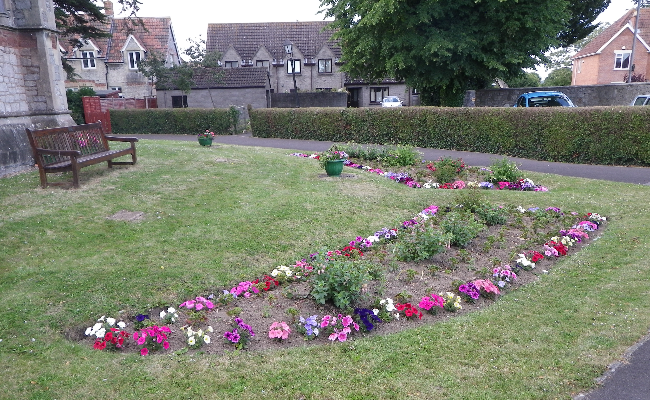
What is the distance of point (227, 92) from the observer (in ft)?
131

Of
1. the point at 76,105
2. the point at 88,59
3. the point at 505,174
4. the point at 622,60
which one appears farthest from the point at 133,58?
the point at 622,60

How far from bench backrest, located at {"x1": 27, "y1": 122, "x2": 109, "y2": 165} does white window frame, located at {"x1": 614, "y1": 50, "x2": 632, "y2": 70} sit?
46122 mm

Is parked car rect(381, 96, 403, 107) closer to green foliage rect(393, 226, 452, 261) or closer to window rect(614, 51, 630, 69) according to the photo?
window rect(614, 51, 630, 69)

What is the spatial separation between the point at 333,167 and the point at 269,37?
39.6 m

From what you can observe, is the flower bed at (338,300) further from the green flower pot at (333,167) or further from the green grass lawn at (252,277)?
the green flower pot at (333,167)

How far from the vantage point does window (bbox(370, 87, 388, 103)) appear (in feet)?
150

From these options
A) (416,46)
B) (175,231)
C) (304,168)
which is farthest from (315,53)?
(175,231)

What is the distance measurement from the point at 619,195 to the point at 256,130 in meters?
18.3

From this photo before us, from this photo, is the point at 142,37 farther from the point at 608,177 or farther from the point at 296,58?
the point at 608,177

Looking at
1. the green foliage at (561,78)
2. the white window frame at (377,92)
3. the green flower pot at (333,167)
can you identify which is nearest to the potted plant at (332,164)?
the green flower pot at (333,167)

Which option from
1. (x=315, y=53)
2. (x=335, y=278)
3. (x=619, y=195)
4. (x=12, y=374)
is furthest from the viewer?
(x=315, y=53)

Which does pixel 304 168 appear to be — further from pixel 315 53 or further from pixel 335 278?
pixel 315 53

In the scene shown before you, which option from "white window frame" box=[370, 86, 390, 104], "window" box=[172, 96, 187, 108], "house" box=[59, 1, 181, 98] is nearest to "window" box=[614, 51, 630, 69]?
"white window frame" box=[370, 86, 390, 104]

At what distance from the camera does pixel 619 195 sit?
32.6ft
